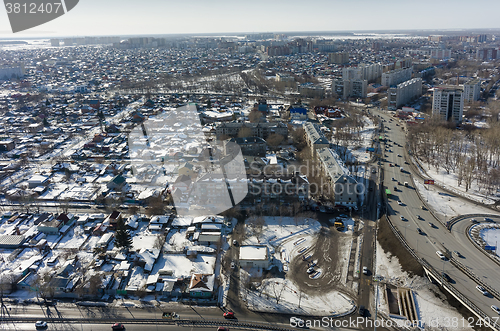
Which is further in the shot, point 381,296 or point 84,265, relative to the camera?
point 84,265

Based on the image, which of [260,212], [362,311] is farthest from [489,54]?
[362,311]

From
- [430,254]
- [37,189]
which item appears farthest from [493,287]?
[37,189]

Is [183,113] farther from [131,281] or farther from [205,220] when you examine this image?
[131,281]

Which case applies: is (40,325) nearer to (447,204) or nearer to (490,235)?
(490,235)

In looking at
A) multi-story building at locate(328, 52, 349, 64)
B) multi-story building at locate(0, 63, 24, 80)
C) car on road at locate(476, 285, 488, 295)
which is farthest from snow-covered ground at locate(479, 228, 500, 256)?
multi-story building at locate(0, 63, 24, 80)

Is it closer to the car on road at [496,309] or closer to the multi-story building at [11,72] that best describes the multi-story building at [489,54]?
the car on road at [496,309]

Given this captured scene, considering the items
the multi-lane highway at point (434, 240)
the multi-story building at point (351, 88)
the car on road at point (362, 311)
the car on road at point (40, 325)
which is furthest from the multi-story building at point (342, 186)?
the multi-story building at point (351, 88)
